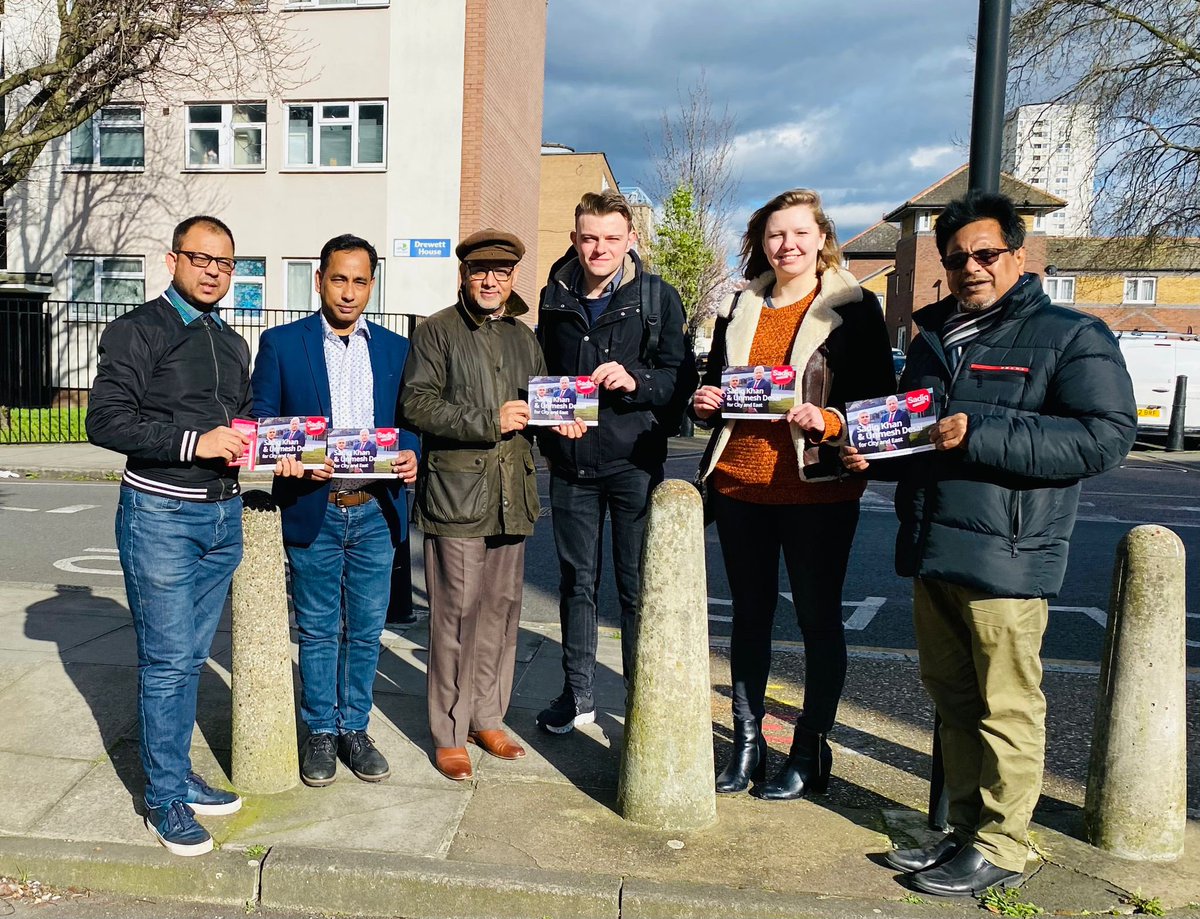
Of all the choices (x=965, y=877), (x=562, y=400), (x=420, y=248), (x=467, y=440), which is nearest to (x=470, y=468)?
(x=467, y=440)

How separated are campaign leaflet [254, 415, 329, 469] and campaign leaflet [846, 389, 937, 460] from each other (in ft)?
6.11

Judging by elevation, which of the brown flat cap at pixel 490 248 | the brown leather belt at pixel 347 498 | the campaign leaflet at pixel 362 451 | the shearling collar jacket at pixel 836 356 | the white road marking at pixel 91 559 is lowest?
the white road marking at pixel 91 559

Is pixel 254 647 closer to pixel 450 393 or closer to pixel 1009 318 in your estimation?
pixel 450 393

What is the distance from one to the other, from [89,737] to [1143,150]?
73.9 feet

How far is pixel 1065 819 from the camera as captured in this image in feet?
12.2

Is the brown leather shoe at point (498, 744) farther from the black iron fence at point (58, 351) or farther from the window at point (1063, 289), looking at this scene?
the window at point (1063, 289)

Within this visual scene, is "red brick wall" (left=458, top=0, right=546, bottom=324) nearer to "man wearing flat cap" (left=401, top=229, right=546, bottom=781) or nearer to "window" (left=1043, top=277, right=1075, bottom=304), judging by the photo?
"man wearing flat cap" (left=401, top=229, right=546, bottom=781)

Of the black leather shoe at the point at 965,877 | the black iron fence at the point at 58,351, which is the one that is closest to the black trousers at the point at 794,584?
the black leather shoe at the point at 965,877

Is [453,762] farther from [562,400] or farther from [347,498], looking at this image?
[562,400]

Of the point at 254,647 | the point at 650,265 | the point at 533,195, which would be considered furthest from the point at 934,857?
the point at 650,265

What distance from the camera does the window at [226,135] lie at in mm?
21359

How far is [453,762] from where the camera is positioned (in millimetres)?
3977

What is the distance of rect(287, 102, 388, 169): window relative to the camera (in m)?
20.8

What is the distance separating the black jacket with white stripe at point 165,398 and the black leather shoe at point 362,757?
1.21 m
